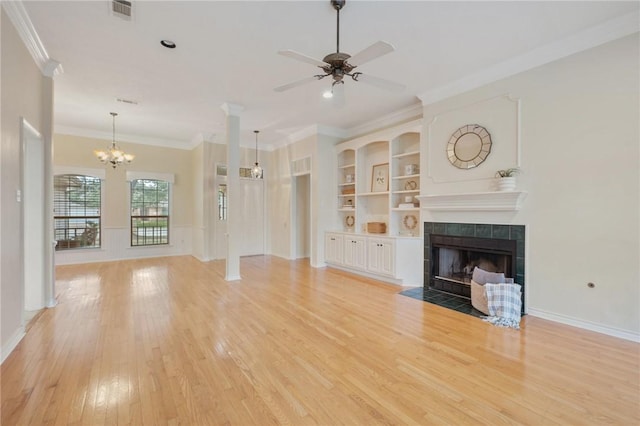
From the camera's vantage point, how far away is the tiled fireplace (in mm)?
3775

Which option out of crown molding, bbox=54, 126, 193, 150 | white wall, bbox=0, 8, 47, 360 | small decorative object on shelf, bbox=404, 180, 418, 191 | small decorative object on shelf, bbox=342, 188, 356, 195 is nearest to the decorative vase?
small decorative object on shelf, bbox=404, 180, 418, 191

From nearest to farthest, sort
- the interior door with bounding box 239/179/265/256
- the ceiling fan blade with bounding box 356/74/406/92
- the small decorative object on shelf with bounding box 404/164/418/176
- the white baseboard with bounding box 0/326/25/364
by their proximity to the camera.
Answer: the white baseboard with bounding box 0/326/25/364, the ceiling fan blade with bounding box 356/74/406/92, the small decorative object on shelf with bounding box 404/164/418/176, the interior door with bounding box 239/179/265/256

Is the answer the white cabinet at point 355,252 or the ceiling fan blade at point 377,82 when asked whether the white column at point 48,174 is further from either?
the white cabinet at point 355,252

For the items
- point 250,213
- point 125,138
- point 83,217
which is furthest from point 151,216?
point 250,213

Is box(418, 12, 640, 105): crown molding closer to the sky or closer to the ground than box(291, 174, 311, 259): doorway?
closer to the sky

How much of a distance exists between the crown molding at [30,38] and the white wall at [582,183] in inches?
208

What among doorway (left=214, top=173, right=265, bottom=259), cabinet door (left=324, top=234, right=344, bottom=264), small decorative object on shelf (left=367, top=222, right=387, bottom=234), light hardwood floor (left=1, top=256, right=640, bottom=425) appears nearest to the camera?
light hardwood floor (left=1, top=256, right=640, bottom=425)

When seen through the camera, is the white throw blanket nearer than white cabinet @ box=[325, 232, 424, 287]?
Yes

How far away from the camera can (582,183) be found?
10.6ft

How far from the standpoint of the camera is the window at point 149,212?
772cm

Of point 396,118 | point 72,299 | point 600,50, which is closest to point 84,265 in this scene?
point 72,299

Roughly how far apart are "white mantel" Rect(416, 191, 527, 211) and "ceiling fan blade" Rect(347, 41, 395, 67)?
2471mm

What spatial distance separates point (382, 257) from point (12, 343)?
478 cm

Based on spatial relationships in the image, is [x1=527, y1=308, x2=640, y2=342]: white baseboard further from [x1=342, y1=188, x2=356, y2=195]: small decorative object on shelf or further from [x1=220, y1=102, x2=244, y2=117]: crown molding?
[x1=220, y1=102, x2=244, y2=117]: crown molding
